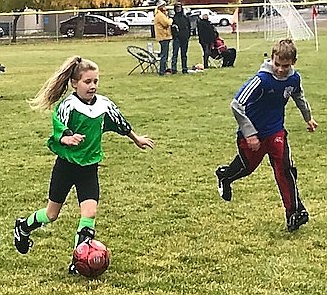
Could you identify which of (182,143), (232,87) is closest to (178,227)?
(182,143)

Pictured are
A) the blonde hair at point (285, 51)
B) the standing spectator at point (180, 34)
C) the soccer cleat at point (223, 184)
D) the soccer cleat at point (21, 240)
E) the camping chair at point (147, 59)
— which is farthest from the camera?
the camping chair at point (147, 59)

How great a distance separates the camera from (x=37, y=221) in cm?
614

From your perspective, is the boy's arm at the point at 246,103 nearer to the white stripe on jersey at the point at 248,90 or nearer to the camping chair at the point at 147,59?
the white stripe on jersey at the point at 248,90

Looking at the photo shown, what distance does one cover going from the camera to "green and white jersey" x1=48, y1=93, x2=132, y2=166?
5.76 meters

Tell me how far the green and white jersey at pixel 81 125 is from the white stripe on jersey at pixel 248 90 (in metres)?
1.36

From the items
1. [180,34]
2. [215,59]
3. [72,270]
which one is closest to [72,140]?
[72,270]

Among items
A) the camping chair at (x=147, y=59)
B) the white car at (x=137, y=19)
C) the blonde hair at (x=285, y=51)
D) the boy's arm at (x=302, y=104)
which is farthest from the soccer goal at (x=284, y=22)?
the white car at (x=137, y=19)

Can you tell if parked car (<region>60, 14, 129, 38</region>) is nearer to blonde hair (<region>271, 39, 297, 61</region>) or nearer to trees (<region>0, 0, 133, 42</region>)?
trees (<region>0, 0, 133, 42</region>)

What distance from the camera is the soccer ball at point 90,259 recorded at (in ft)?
18.5

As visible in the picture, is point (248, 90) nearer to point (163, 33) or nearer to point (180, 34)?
point (163, 33)

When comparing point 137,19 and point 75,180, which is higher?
point 75,180

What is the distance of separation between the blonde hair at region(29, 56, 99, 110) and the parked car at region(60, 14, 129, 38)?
45.2 m

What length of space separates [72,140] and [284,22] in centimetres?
2452

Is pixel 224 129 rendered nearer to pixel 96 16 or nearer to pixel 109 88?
pixel 109 88
